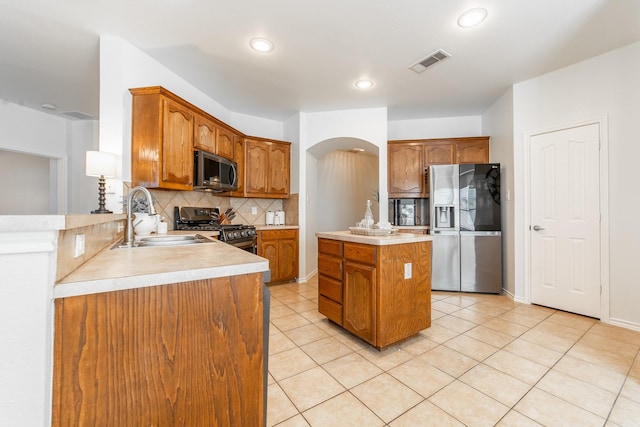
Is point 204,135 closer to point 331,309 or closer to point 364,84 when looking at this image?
point 364,84

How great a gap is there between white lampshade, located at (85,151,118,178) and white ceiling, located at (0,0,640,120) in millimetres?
1133

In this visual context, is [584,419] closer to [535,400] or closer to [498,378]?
[535,400]

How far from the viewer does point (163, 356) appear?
0.77 metres

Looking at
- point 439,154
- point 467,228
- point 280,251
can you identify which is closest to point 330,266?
point 280,251

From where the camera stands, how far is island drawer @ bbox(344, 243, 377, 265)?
203 centimetres

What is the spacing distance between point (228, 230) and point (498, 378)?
112 inches

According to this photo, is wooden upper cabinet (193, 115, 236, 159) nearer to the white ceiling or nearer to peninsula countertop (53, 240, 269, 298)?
the white ceiling

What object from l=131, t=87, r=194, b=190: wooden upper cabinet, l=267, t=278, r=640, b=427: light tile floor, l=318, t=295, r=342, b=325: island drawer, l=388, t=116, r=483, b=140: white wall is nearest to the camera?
l=267, t=278, r=640, b=427: light tile floor

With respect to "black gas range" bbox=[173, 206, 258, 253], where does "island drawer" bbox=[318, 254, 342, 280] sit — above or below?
below

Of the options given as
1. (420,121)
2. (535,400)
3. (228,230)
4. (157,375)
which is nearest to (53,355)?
(157,375)

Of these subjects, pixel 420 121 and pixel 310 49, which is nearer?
pixel 310 49

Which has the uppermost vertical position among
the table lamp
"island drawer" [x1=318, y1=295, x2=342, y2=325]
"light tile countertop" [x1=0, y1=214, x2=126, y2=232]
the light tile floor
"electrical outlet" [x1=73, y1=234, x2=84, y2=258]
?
the table lamp

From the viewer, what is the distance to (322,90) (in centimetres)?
342

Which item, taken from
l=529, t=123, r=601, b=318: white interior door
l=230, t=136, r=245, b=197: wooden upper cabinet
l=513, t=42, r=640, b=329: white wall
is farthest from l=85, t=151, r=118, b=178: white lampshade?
l=513, t=42, r=640, b=329: white wall
